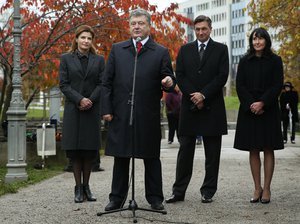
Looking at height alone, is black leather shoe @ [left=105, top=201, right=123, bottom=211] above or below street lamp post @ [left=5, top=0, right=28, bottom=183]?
below

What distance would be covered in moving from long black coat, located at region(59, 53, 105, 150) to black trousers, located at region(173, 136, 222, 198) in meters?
1.04

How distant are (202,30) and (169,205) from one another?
2000 millimetres

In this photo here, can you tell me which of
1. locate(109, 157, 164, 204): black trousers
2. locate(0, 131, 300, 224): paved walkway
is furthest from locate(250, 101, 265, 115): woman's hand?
locate(109, 157, 164, 204): black trousers

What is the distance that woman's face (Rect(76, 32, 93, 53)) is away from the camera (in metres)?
9.61

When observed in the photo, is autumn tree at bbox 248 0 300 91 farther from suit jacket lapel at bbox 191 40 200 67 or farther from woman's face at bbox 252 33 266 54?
suit jacket lapel at bbox 191 40 200 67

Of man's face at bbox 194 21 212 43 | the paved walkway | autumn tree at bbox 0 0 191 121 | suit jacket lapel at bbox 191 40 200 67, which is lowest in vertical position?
the paved walkway

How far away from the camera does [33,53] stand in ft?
52.5

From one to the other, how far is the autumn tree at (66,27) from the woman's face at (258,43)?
6482mm

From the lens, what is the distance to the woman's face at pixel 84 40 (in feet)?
31.5

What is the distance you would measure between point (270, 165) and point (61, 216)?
8.56 ft

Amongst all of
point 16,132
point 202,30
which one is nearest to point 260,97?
point 202,30

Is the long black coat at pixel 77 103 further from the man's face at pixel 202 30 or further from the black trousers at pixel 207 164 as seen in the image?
the man's face at pixel 202 30

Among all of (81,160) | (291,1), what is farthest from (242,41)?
(81,160)

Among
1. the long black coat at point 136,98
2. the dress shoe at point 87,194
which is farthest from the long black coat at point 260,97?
the dress shoe at point 87,194
